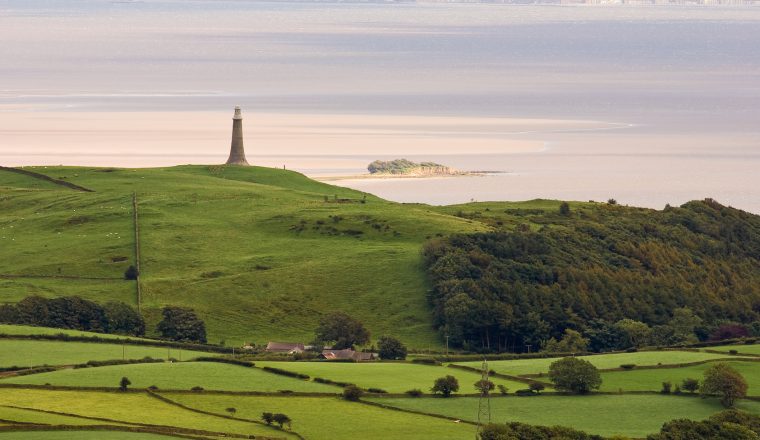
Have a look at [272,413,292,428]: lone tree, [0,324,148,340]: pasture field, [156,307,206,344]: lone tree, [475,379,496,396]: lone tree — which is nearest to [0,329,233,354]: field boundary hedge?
[0,324,148,340]: pasture field

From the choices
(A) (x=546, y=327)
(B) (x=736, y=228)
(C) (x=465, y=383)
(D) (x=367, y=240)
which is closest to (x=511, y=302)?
(A) (x=546, y=327)

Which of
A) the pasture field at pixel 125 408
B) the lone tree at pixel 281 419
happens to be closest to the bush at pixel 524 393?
the lone tree at pixel 281 419

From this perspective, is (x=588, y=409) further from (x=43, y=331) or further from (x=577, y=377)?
(x=43, y=331)

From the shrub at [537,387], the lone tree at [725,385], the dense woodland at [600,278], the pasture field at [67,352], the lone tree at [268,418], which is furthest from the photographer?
the dense woodland at [600,278]

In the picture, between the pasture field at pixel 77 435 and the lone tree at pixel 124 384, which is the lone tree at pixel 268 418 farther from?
the lone tree at pixel 124 384

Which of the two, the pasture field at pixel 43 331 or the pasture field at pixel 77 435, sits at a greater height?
the pasture field at pixel 43 331

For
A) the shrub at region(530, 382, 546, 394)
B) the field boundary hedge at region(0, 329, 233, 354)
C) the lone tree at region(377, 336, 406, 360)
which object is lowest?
the shrub at region(530, 382, 546, 394)

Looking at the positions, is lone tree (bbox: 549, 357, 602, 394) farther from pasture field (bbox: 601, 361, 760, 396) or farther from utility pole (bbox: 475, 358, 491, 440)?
utility pole (bbox: 475, 358, 491, 440)
